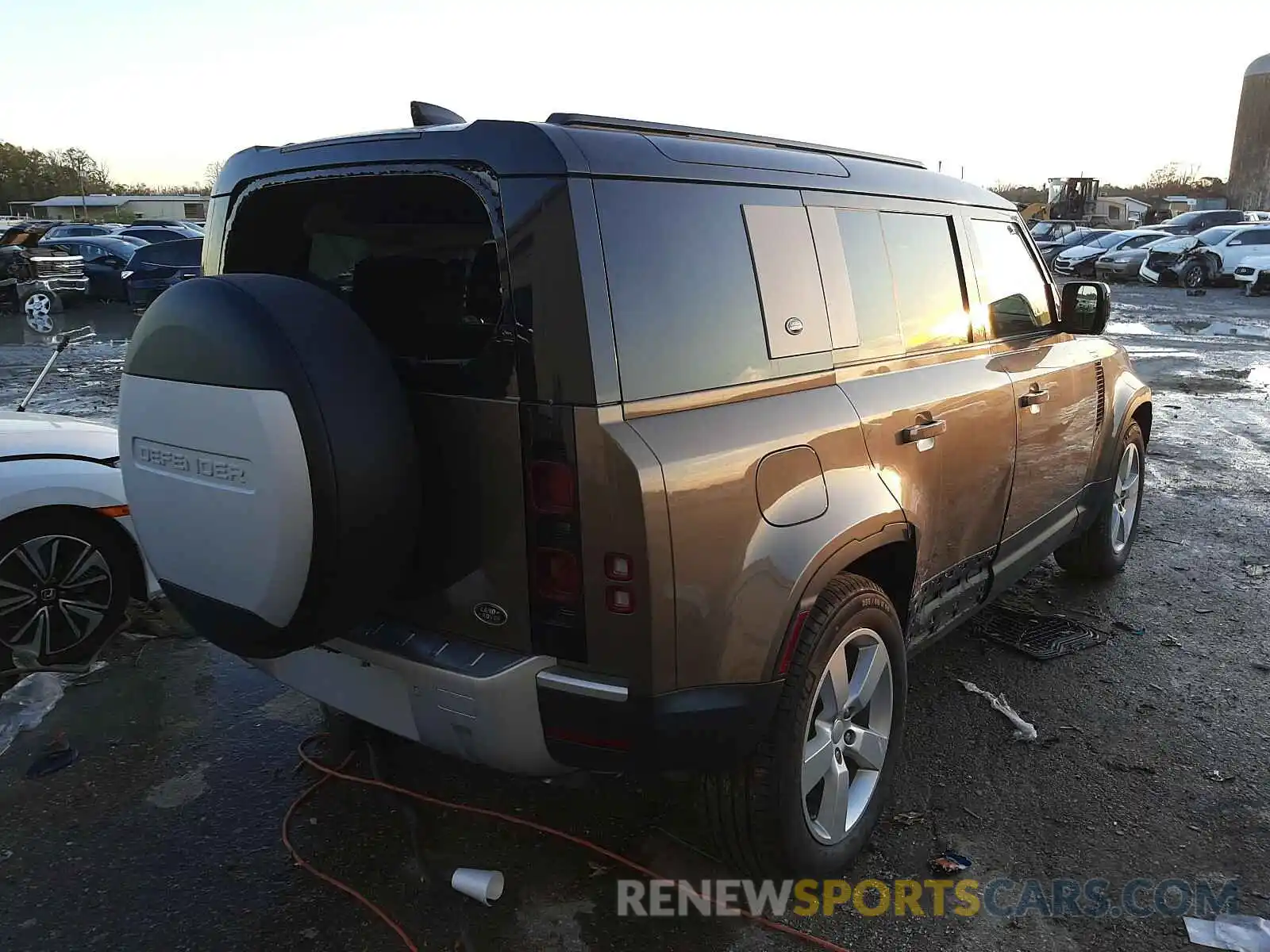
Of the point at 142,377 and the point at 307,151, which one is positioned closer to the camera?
the point at 142,377

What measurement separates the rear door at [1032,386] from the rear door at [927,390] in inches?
5.6

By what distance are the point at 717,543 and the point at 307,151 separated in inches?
64.7

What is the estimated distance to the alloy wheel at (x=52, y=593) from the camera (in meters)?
3.93

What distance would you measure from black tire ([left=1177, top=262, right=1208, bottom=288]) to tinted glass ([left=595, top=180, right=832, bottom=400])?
2687 centimetres

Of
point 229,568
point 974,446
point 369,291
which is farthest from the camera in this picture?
point 974,446

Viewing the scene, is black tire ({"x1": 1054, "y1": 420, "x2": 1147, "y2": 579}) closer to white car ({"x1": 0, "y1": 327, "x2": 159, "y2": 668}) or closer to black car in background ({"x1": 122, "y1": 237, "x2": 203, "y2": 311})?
white car ({"x1": 0, "y1": 327, "x2": 159, "y2": 668})

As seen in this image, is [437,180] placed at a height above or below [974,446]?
above

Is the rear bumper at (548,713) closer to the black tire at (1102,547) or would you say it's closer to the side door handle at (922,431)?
the side door handle at (922,431)

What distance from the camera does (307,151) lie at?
8.87 feet

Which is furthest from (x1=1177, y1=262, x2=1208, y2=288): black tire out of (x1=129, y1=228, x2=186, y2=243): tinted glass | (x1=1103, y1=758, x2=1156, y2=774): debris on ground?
(x1=129, y1=228, x2=186, y2=243): tinted glass

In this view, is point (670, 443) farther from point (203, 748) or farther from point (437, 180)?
point (203, 748)

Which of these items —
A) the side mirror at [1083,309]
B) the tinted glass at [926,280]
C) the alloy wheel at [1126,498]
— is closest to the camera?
Result: the tinted glass at [926,280]

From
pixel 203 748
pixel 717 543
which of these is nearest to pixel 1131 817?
pixel 717 543

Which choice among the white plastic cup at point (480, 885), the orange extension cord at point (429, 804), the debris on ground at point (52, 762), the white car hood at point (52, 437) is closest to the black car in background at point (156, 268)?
the white car hood at point (52, 437)
